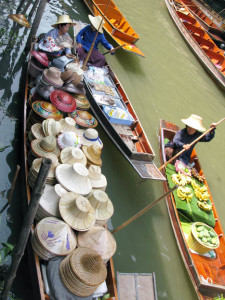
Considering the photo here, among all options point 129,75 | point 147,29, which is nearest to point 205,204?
point 129,75

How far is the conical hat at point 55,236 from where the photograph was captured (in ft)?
9.55

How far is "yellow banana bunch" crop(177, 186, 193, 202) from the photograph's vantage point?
5094mm

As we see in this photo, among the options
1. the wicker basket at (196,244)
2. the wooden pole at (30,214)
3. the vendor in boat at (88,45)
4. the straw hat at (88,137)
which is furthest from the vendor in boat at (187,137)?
the wooden pole at (30,214)

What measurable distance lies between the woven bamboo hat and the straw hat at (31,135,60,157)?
60.2 inches

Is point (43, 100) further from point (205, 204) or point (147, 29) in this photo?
point (147, 29)

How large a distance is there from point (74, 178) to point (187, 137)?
3.14 meters

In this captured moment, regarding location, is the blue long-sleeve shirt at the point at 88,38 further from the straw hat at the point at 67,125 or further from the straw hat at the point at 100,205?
the straw hat at the point at 100,205

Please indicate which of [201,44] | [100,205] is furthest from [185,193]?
[201,44]

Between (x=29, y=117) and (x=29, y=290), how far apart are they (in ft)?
8.54

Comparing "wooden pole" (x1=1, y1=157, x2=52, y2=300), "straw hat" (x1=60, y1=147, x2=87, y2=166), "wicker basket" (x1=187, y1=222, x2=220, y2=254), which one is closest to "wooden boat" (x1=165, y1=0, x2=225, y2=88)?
"wicker basket" (x1=187, y1=222, x2=220, y2=254)

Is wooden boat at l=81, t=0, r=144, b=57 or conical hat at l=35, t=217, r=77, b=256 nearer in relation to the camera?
conical hat at l=35, t=217, r=77, b=256

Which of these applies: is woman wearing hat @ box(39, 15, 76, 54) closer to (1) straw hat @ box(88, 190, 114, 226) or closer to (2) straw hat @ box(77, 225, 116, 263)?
(1) straw hat @ box(88, 190, 114, 226)

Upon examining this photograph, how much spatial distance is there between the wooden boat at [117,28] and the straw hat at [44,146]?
213 inches

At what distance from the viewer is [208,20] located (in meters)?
14.7
